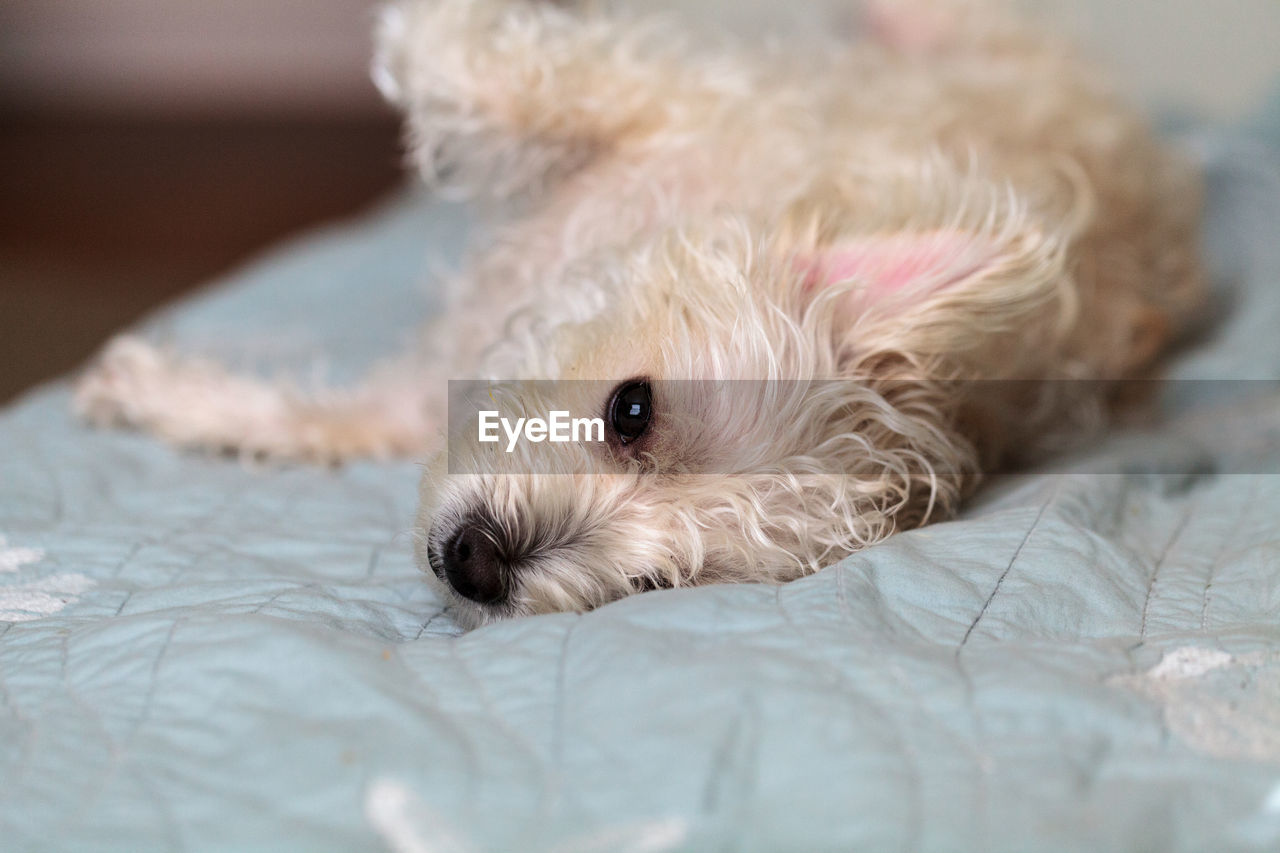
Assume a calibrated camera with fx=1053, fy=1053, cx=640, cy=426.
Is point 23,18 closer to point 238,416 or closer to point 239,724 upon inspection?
point 238,416

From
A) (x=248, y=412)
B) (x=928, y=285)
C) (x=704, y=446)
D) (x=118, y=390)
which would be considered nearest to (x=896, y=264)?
(x=928, y=285)

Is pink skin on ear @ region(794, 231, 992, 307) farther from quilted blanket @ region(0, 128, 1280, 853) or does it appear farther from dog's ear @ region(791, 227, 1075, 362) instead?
quilted blanket @ region(0, 128, 1280, 853)

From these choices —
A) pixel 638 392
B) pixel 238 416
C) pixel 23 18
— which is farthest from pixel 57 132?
pixel 638 392

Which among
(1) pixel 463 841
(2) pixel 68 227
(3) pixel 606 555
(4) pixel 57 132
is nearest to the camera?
(1) pixel 463 841

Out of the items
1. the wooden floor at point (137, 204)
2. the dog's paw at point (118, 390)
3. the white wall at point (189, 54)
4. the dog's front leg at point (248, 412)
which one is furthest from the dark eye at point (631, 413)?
the white wall at point (189, 54)

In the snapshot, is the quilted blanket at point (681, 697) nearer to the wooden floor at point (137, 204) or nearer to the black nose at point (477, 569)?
the black nose at point (477, 569)

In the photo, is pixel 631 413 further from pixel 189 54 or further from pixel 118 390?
pixel 189 54
